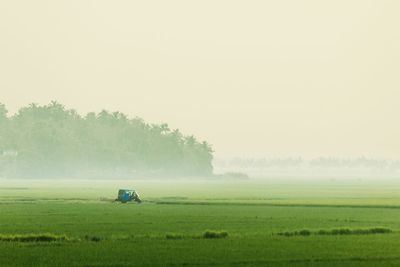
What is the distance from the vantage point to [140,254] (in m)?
25.7

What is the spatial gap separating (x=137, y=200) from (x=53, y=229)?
26059 mm

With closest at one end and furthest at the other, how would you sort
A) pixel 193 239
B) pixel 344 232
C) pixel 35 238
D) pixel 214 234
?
1. pixel 35 238
2. pixel 193 239
3. pixel 214 234
4. pixel 344 232

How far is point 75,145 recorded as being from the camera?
183375 mm

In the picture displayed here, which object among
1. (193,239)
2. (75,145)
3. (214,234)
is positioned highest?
(75,145)

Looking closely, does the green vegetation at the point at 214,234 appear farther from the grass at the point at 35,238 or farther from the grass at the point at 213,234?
the grass at the point at 35,238

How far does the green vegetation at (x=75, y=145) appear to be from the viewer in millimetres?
173375

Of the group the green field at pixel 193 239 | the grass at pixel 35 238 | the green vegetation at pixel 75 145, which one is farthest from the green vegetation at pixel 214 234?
the green vegetation at pixel 75 145

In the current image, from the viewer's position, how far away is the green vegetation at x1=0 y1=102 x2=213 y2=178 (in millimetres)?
173375

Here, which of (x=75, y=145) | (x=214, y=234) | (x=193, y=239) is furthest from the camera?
(x=75, y=145)

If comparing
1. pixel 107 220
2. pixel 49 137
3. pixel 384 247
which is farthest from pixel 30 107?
pixel 384 247

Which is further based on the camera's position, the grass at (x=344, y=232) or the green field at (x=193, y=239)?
the grass at (x=344, y=232)

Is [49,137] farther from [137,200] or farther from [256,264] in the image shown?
[256,264]

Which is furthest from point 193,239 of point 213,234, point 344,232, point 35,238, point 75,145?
point 75,145

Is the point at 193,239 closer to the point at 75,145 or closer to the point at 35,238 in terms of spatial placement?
the point at 35,238
